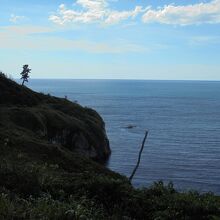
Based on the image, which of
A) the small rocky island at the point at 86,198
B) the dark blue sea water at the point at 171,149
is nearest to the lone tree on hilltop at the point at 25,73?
the dark blue sea water at the point at 171,149

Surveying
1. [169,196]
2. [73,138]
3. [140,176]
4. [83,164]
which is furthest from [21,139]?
[73,138]

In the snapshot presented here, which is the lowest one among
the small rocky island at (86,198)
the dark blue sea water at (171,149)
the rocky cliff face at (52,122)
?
the dark blue sea water at (171,149)

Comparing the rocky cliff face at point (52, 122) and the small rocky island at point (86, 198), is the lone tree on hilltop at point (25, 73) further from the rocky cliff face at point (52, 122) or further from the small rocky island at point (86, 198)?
the small rocky island at point (86, 198)

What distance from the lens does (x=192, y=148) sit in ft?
290

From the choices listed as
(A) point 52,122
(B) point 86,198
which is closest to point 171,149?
(A) point 52,122

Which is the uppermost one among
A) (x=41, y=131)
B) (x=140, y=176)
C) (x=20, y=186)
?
(x=20, y=186)

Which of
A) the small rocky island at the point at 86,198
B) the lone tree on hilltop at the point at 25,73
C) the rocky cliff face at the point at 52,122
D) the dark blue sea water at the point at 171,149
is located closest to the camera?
the small rocky island at the point at 86,198

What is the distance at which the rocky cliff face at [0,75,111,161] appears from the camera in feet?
211

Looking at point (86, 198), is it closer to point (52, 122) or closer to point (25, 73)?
point (52, 122)

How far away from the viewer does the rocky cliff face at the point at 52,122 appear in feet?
211

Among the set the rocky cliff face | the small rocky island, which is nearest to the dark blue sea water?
the rocky cliff face

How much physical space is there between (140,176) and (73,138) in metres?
14.0

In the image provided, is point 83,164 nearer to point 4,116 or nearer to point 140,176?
point 4,116

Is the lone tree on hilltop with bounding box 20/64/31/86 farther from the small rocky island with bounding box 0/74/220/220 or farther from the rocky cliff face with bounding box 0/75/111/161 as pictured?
the small rocky island with bounding box 0/74/220/220
